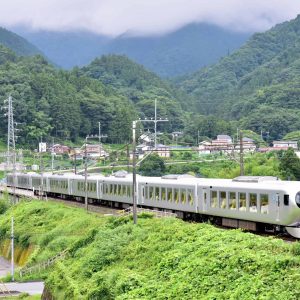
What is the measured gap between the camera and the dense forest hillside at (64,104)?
114 meters

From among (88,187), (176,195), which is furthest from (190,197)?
(88,187)

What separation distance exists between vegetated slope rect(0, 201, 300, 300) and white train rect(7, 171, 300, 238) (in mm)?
3031

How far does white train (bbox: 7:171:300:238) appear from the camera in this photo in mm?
23188

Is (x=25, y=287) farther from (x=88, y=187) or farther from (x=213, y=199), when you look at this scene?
(x=88, y=187)

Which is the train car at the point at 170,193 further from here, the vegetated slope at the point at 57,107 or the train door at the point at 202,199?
the vegetated slope at the point at 57,107

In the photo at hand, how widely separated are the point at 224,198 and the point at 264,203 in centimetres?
324

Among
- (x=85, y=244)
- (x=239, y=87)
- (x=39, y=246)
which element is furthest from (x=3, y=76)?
(x=85, y=244)

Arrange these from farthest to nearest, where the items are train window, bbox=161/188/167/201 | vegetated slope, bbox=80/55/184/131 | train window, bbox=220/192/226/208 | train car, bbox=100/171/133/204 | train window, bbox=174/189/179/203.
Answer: vegetated slope, bbox=80/55/184/131 < train car, bbox=100/171/133/204 < train window, bbox=161/188/167/201 < train window, bbox=174/189/179/203 < train window, bbox=220/192/226/208

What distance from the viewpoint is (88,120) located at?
121938 mm

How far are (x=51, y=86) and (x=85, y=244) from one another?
98.4 m

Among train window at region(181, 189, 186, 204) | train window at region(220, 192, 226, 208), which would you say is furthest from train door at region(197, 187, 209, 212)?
train window at region(181, 189, 186, 204)

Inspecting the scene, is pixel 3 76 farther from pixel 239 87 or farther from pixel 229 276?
pixel 229 276

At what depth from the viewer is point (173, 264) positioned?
18875mm

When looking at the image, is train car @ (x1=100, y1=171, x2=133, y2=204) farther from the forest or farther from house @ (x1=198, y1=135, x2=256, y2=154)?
the forest
